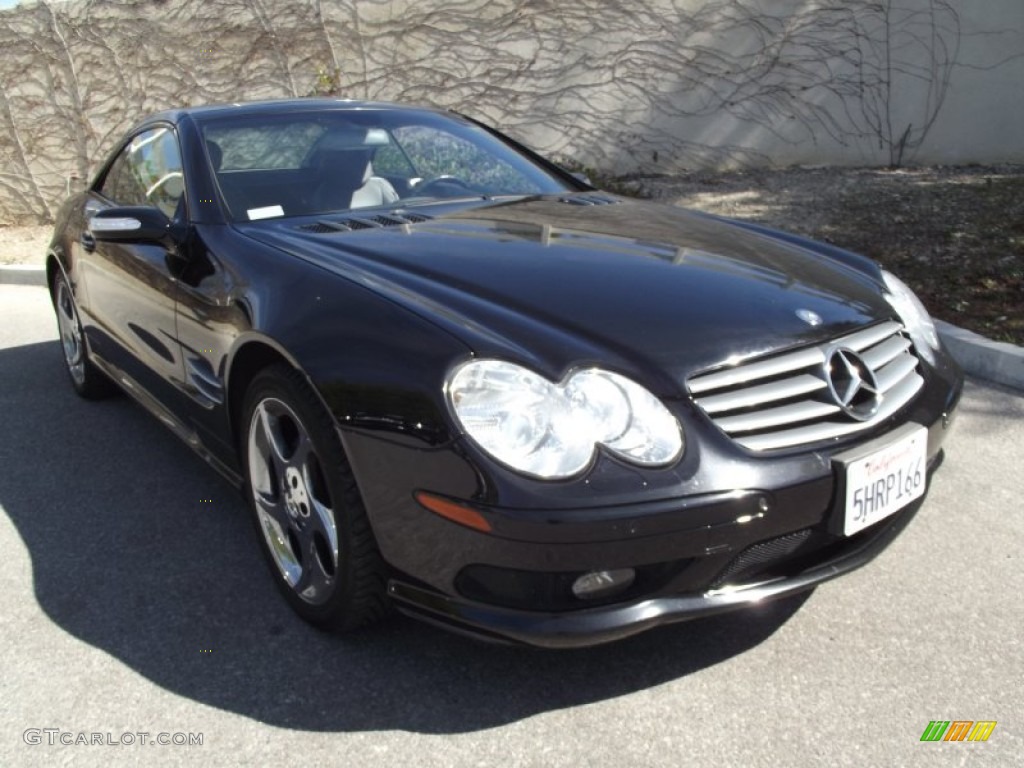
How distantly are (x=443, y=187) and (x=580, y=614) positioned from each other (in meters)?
2.04

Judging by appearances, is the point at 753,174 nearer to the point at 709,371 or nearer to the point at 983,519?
the point at 983,519

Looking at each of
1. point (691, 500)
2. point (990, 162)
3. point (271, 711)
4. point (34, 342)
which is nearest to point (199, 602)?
point (271, 711)

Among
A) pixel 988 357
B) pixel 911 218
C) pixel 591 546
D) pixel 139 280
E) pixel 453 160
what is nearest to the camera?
pixel 591 546

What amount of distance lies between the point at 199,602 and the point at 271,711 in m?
0.63

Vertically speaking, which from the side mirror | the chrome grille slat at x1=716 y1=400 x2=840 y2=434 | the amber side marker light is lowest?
the amber side marker light

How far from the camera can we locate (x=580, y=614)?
207 centimetres

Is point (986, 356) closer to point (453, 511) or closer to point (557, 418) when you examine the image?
point (557, 418)

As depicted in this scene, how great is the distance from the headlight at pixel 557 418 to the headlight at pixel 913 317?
3.54 ft

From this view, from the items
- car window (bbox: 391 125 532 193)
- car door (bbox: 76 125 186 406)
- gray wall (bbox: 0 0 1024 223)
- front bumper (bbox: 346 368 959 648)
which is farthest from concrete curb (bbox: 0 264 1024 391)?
gray wall (bbox: 0 0 1024 223)

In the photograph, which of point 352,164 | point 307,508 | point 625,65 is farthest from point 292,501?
point 625,65

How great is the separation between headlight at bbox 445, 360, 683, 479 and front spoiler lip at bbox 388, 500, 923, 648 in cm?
31

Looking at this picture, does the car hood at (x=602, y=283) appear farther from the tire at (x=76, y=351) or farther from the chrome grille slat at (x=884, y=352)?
the tire at (x=76, y=351)

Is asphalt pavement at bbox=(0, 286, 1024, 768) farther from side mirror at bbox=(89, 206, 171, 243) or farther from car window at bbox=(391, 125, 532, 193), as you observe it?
car window at bbox=(391, 125, 532, 193)

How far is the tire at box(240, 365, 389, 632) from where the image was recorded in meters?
2.31
